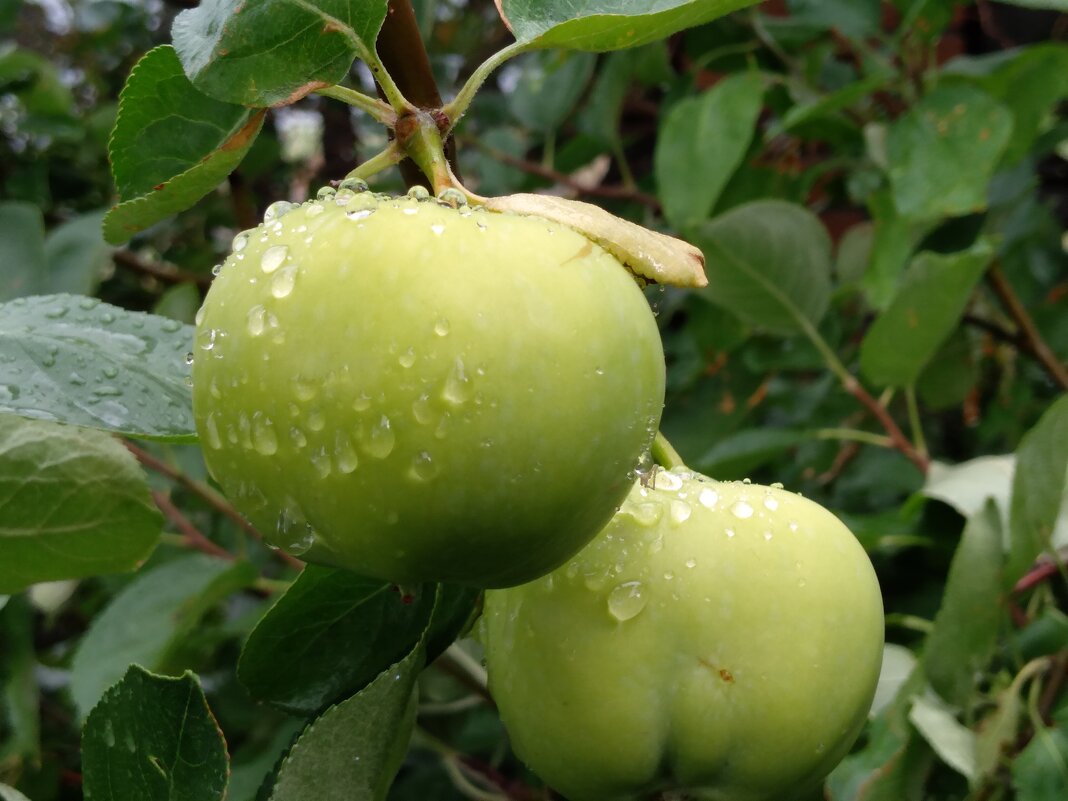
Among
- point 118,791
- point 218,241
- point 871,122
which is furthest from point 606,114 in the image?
point 118,791

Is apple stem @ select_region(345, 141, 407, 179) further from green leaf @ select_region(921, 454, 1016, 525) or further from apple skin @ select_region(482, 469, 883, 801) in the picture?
green leaf @ select_region(921, 454, 1016, 525)

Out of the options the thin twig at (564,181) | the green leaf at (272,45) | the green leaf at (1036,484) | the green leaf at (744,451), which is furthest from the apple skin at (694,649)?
the thin twig at (564,181)

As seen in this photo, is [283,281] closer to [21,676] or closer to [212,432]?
[212,432]

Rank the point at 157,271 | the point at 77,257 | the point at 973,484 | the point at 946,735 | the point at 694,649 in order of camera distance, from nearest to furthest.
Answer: the point at 694,649
the point at 946,735
the point at 973,484
the point at 77,257
the point at 157,271

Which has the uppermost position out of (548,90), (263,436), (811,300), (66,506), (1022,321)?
(263,436)

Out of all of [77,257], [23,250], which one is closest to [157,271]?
[77,257]

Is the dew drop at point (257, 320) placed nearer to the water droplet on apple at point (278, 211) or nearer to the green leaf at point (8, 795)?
the water droplet on apple at point (278, 211)
